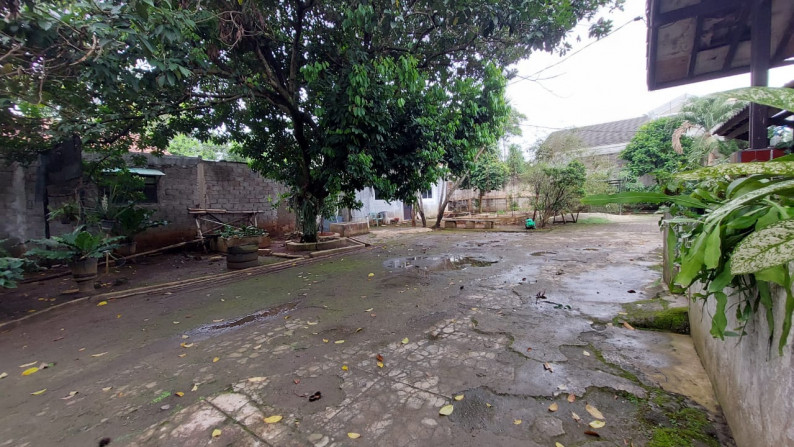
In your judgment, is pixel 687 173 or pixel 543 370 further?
pixel 543 370

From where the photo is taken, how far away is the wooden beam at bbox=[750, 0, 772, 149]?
3.08 m

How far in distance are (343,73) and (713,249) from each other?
18.0ft

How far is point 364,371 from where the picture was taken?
2.40 m

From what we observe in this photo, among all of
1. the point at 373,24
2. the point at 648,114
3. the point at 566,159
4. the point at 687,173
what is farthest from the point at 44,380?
the point at 648,114

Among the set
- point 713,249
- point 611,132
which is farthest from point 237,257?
point 611,132

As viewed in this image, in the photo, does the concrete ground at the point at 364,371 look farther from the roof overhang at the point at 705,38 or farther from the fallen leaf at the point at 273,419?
the roof overhang at the point at 705,38

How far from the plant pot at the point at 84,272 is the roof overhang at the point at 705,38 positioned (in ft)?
25.5

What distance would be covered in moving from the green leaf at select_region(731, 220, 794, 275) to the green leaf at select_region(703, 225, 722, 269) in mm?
46

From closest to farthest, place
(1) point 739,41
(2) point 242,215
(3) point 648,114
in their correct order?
(1) point 739,41 → (2) point 242,215 → (3) point 648,114

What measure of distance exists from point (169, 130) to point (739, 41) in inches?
401

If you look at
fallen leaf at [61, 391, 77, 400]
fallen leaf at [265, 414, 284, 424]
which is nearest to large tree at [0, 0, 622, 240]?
fallen leaf at [61, 391, 77, 400]

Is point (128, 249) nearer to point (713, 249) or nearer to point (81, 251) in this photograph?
point (81, 251)

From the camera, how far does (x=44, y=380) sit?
99.5 inches

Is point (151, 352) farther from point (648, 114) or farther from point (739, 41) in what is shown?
point (648, 114)
